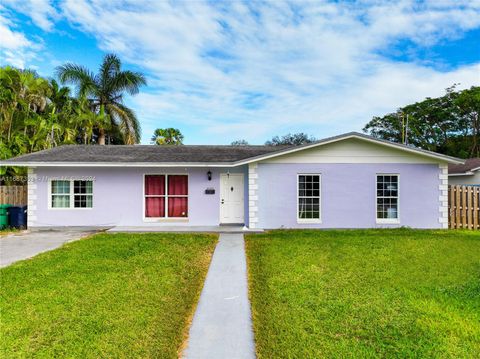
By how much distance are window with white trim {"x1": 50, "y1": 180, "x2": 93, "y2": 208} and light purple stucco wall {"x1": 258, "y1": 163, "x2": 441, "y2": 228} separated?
7055 mm

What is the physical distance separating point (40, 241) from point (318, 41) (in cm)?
1520

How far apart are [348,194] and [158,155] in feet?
26.5

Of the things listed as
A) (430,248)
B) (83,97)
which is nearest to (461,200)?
(430,248)

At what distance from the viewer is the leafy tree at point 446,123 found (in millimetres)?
29669

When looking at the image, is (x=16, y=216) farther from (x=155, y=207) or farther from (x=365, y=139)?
(x=365, y=139)

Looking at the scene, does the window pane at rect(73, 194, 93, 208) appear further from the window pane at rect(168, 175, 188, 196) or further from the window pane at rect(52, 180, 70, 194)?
the window pane at rect(168, 175, 188, 196)

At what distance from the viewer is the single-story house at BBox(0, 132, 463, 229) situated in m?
10.8

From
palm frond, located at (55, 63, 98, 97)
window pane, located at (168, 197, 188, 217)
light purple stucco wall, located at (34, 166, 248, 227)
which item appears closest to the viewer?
light purple stucco wall, located at (34, 166, 248, 227)

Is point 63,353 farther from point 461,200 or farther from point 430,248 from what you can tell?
point 461,200

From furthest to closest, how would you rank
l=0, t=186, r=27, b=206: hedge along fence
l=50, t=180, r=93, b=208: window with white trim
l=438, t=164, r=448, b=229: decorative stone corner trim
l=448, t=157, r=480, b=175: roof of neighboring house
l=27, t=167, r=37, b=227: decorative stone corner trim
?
1. l=448, t=157, r=480, b=175: roof of neighboring house
2. l=0, t=186, r=27, b=206: hedge along fence
3. l=50, t=180, r=93, b=208: window with white trim
4. l=27, t=167, r=37, b=227: decorative stone corner trim
5. l=438, t=164, r=448, b=229: decorative stone corner trim

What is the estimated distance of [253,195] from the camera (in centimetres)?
1080

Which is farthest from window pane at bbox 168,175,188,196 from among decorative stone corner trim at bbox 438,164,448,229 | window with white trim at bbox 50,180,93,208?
Answer: decorative stone corner trim at bbox 438,164,448,229

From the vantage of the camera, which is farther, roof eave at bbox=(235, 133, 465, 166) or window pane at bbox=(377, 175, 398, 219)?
window pane at bbox=(377, 175, 398, 219)

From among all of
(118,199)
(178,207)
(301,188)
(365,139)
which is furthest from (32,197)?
(365,139)
